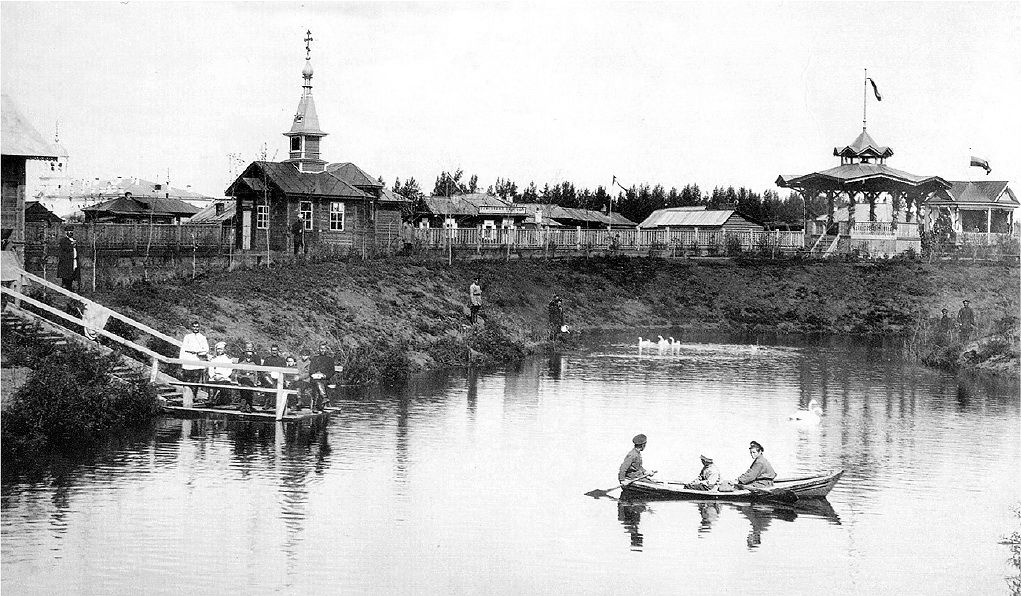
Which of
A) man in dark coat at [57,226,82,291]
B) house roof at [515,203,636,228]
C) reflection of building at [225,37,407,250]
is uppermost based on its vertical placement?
house roof at [515,203,636,228]

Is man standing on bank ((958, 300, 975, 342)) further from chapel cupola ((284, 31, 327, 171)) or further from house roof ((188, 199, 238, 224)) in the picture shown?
house roof ((188, 199, 238, 224))

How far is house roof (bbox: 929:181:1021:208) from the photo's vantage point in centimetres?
10931

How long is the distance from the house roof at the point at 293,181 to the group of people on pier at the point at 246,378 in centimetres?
3516

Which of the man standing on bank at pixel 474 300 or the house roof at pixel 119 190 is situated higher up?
the house roof at pixel 119 190

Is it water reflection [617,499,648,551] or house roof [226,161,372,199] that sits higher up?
house roof [226,161,372,199]

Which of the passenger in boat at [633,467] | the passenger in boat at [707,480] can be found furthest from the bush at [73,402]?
the passenger in boat at [707,480]

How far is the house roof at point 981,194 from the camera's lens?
109312mm

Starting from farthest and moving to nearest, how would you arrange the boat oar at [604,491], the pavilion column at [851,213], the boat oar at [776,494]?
A: the pavilion column at [851,213]
the boat oar at [604,491]
the boat oar at [776,494]

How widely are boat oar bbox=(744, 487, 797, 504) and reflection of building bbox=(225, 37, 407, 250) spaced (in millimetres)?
46005

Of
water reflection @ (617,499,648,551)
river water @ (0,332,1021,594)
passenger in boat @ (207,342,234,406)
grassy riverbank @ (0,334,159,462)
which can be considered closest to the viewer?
river water @ (0,332,1021,594)

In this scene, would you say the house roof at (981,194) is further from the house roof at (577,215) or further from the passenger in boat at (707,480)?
the passenger in boat at (707,480)

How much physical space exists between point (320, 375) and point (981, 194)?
8632cm

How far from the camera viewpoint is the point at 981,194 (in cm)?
11100

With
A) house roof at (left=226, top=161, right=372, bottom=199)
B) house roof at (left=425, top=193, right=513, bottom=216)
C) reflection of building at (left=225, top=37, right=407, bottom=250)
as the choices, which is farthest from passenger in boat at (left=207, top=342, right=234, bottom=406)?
house roof at (left=425, top=193, right=513, bottom=216)
